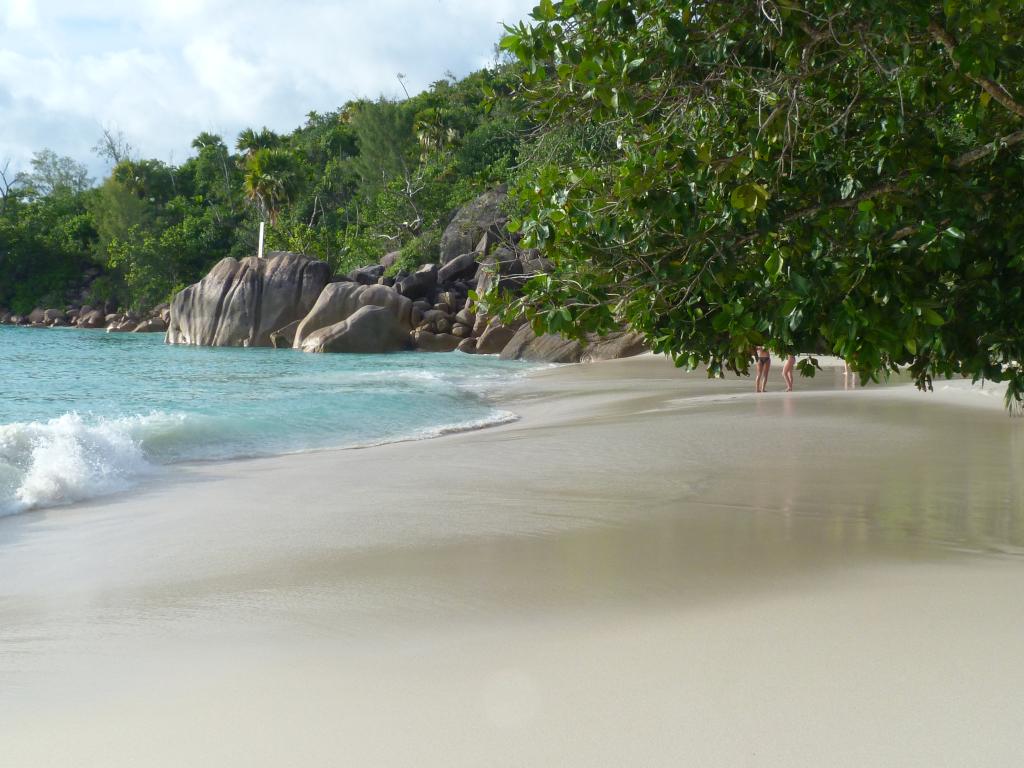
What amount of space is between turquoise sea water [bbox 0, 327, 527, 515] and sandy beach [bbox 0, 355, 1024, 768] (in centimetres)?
127

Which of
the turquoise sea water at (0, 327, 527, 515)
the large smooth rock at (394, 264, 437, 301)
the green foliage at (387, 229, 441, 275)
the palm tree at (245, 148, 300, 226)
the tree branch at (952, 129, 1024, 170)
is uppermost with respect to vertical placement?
the palm tree at (245, 148, 300, 226)

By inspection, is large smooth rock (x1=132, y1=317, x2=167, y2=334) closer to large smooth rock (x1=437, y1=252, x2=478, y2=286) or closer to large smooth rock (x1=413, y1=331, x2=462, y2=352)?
large smooth rock (x1=437, y1=252, x2=478, y2=286)

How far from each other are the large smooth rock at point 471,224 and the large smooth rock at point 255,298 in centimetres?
597

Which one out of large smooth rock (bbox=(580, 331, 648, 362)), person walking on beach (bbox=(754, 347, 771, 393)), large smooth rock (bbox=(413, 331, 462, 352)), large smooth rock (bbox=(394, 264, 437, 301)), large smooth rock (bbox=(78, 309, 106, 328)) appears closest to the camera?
person walking on beach (bbox=(754, 347, 771, 393))

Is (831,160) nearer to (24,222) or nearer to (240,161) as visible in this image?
(240,161)

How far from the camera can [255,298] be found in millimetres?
40844

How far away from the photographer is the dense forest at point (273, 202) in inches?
1950

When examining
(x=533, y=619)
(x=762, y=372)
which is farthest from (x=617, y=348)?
(x=533, y=619)

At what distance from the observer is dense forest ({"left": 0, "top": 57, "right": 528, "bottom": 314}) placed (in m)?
49.5

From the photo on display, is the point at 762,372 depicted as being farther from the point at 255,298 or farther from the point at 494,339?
the point at 255,298

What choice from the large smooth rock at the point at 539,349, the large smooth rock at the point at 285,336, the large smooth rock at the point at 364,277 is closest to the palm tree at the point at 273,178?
the large smooth rock at the point at 364,277

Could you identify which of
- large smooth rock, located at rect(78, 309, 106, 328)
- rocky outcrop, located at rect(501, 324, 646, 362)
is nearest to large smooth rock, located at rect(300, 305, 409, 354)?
rocky outcrop, located at rect(501, 324, 646, 362)

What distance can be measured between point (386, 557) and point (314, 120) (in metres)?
69.9

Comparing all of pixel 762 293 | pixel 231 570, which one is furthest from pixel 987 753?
pixel 231 570
